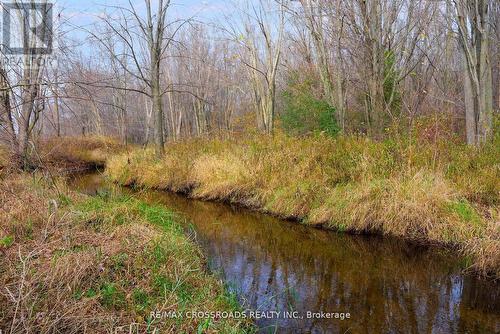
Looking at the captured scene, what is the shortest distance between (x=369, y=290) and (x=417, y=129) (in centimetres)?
487

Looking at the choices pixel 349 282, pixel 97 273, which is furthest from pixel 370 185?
pixel 97 273

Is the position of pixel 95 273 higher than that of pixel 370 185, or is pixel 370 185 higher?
pixel 370 185

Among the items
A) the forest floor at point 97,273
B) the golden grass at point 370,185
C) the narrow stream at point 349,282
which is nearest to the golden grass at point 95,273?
the forest floor at point 97,273

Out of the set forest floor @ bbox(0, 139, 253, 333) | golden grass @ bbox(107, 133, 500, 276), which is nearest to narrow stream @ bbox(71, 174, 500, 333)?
golden grass @ bbox(107, 133, 500, 276)

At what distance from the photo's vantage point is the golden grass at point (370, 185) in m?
5.91

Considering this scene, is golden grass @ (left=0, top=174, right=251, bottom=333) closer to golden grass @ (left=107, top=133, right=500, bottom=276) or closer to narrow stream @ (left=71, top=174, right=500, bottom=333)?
narrow stream @ (left=71, top=174, right=500, bottom=333)

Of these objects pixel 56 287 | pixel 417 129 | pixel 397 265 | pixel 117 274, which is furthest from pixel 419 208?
pixel 56 287

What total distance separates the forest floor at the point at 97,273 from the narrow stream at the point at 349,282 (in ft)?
1.93

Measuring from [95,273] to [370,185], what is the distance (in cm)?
479

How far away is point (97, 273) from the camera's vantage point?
360 cm

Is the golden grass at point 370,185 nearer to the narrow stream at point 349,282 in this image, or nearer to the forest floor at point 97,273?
the narrow stream at point 349,282

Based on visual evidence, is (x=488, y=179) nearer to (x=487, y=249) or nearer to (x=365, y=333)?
(x=487, y=249)

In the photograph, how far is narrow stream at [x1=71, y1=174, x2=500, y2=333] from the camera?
386 cm

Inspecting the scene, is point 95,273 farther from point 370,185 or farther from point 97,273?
point 370,185
